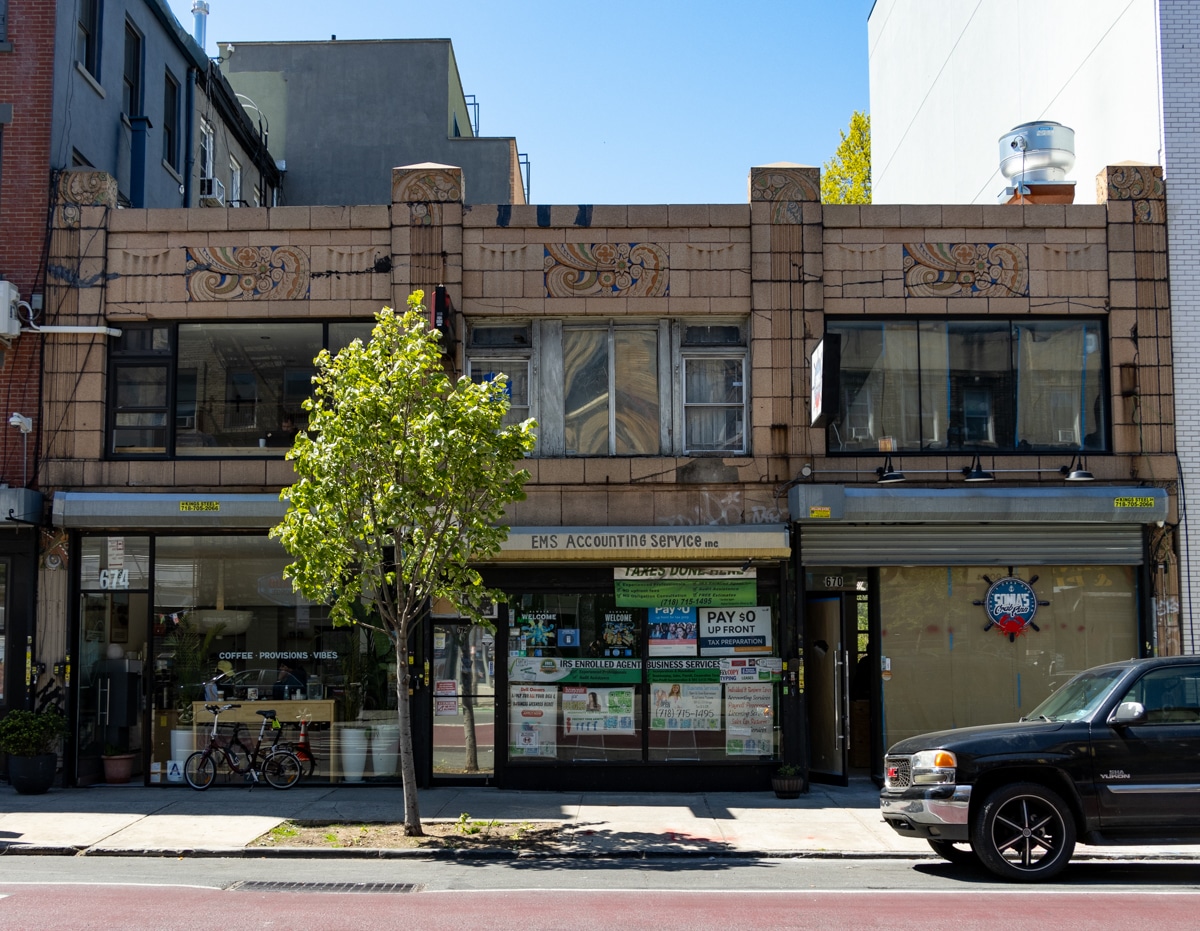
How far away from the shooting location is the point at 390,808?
45.3 ft

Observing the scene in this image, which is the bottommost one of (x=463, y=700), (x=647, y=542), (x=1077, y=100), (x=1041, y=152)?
(x=463, y=700)

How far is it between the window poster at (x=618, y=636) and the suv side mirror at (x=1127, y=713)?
679cm

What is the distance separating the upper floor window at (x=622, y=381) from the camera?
16.0 metres

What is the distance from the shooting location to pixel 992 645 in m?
15.7

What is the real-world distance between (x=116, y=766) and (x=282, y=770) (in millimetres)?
2295

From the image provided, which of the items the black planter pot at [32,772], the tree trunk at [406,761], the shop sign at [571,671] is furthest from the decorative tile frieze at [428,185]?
the black planter pot at [32,772]

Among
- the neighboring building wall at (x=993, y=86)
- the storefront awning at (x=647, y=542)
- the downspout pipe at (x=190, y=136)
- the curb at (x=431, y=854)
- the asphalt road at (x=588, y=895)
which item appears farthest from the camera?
the downspout pipe at (x=190, y=136)

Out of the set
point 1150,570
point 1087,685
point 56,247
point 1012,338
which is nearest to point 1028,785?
point 1087,685

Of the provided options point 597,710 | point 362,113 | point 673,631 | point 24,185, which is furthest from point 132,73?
point 597,710

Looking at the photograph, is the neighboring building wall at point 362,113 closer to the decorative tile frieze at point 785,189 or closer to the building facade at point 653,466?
the building facade at point 653,466

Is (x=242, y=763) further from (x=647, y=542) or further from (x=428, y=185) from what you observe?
(x=428, y=185)

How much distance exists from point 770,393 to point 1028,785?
6.96 metres

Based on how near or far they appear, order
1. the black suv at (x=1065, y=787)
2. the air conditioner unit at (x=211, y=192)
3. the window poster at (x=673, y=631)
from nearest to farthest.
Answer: the black suv at (x=1065, y=787)
the window poster at (x=673, y=631)
the air conditioner unit at (x=211, y=192)

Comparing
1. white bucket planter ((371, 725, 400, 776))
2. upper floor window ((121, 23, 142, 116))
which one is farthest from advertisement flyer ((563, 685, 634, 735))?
upper floor window ((121, 23, 142, 116))
